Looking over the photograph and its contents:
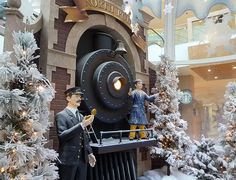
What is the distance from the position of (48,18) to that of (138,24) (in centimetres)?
244

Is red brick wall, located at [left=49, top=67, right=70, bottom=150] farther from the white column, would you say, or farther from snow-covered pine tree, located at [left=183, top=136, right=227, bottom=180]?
the white column

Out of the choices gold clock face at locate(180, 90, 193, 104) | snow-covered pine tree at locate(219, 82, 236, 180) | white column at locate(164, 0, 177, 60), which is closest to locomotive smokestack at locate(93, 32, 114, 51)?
snow-covered pine tree at locate(219, 82, 236, 180)

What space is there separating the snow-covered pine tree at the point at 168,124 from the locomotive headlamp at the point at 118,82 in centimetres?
129

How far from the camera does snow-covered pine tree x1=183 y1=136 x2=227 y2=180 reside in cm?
528

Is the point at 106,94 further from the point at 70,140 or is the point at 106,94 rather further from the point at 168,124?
the point at 168,124

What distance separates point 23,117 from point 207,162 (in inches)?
178

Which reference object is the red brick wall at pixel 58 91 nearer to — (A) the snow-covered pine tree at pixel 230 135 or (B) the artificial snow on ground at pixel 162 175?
(B) the artificial snow on ground at pixel 162 175

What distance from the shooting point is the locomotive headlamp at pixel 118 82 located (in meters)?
4.07

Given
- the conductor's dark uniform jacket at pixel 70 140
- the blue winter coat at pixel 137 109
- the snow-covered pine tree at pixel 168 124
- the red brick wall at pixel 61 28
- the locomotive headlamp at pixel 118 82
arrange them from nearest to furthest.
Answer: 1. the conductor's dark uniform jacket at pixel 70 140
2. the red brick wall at pixel 61 28
3. the locomotive headlamp at pixel 118 82
4. the blue winter coat at pixel 137 109
5. the snow-covered pine tree at pixel 168 124

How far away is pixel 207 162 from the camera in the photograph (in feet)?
18.1

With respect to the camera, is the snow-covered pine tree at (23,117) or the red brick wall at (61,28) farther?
the red brick wall at (61,28)

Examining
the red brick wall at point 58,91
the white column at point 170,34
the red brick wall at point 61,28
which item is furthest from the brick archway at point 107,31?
the white column at point 170,34

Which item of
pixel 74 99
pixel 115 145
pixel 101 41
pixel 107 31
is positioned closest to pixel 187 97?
pixel 107 31

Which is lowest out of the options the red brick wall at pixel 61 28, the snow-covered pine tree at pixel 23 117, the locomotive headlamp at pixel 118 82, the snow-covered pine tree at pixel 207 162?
the snow-covered pine tree at pixel 207 162
